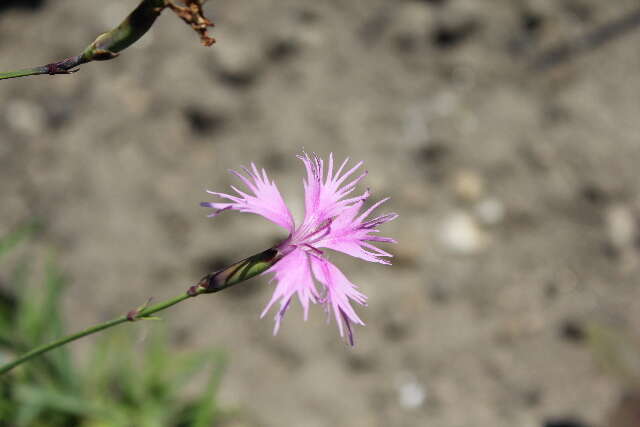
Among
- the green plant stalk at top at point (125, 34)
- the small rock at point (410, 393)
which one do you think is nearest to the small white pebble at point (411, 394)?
the small rock at point (410, 393)

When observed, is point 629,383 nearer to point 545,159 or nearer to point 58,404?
point 545,159

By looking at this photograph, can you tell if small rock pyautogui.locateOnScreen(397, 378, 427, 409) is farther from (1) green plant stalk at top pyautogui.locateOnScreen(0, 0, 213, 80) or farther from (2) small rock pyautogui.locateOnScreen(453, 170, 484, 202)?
(1) green plant stalk at top pyautogui.locateOnScreen(0, 0, 213, 80)

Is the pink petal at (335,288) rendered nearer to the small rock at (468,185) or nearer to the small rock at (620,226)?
the small rock at (468,185)

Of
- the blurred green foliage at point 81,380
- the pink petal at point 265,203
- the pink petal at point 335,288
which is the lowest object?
the pink petal at point 335,288

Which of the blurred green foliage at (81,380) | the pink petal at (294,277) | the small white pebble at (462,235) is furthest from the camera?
the small white pebble at (462,235)

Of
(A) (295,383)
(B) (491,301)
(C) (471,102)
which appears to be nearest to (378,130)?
(C) (471,102)
